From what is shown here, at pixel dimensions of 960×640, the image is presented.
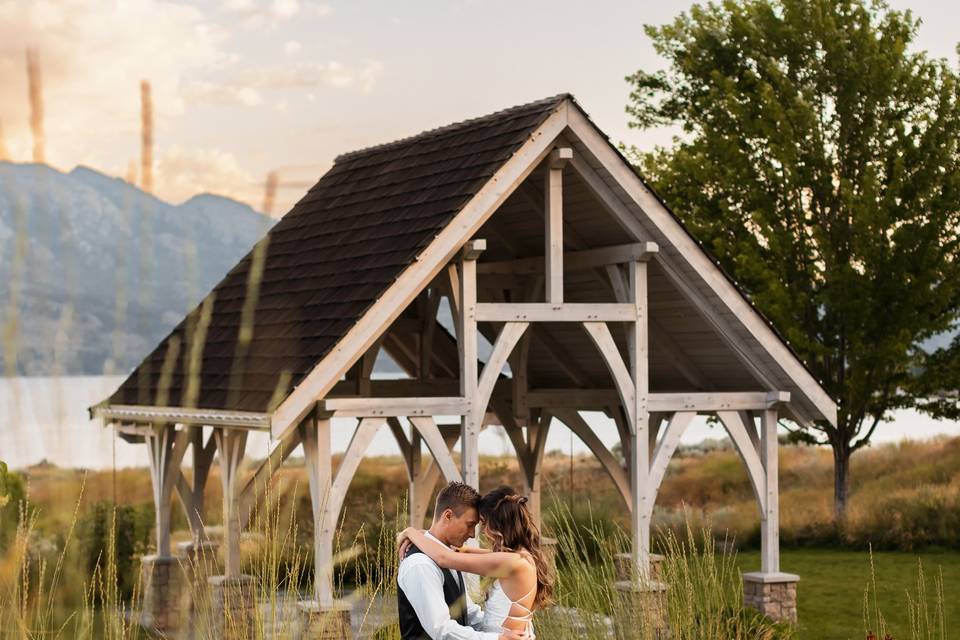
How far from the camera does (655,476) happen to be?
440 inches

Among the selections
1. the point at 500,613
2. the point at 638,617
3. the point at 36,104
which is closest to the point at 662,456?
the point at 638,617

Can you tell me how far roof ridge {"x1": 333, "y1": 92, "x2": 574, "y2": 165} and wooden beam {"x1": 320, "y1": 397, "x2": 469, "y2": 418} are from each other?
8.20ft

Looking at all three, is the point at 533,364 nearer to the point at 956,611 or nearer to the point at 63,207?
the point at 956,611

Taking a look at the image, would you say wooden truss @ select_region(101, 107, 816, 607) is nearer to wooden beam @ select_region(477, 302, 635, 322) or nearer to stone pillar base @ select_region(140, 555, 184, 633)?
wooden beam @ select_region(477, 302, 635, 322)

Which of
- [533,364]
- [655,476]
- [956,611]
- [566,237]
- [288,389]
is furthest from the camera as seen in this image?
[533,364]

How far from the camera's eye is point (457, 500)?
203 inches

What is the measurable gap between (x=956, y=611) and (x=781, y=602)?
2480 mm

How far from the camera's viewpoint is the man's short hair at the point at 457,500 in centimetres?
514

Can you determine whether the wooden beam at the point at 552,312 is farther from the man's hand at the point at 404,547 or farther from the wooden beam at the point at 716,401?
the man's hand at the point at 404,547

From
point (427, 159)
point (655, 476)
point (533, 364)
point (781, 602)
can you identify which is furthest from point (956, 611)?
point (427, 159)

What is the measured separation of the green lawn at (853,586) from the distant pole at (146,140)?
920 centimetres

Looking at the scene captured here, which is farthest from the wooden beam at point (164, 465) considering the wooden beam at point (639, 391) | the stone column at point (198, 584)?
the wooden beam at point (639, 391)

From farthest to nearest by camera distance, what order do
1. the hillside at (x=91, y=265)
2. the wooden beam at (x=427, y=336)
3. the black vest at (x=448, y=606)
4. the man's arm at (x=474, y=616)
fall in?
the wooden beam at (x=427, y=336) < the man's arm at (x=474, y=616) < the black vest at (x=448, y=606) < the hillside at (x=91, y=265)

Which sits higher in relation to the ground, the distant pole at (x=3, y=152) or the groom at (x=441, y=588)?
the distant pole at (x=3, y=152)
